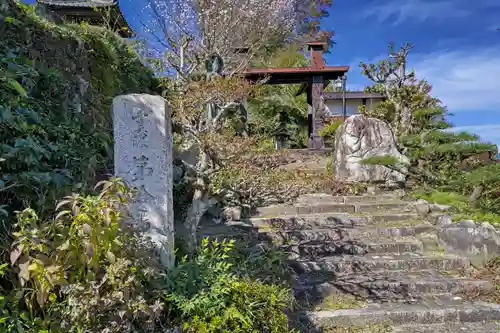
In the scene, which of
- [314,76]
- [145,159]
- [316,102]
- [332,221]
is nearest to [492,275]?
[332,221]

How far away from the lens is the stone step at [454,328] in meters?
3.25

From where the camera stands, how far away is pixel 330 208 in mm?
5840

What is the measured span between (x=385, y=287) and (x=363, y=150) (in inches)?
144

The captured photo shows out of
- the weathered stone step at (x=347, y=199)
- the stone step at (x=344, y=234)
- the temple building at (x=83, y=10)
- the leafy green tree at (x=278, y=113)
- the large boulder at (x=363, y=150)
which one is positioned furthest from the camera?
the leafy green tree at (x=278, y=113)

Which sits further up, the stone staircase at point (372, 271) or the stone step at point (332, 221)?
the stone step at point (332, 221)

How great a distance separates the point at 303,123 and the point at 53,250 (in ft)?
42.8

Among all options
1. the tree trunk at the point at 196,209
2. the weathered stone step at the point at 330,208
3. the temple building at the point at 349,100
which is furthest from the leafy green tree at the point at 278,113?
the tree trunk at the point at 196,209

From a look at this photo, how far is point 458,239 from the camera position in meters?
4.44

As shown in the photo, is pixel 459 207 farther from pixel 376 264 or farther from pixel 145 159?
pixel 145 159

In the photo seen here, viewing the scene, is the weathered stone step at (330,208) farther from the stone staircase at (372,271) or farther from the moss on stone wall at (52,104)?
the moss on stone wall at (52,104)

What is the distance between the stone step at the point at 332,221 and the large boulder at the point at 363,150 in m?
1.45

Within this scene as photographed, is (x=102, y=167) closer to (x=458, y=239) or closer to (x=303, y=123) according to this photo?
(x=458, y=239)

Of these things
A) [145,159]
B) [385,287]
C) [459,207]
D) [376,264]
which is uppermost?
[145,159]

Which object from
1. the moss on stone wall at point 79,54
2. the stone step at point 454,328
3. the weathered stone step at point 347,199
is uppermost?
the moss on stone wall at point 79,54
